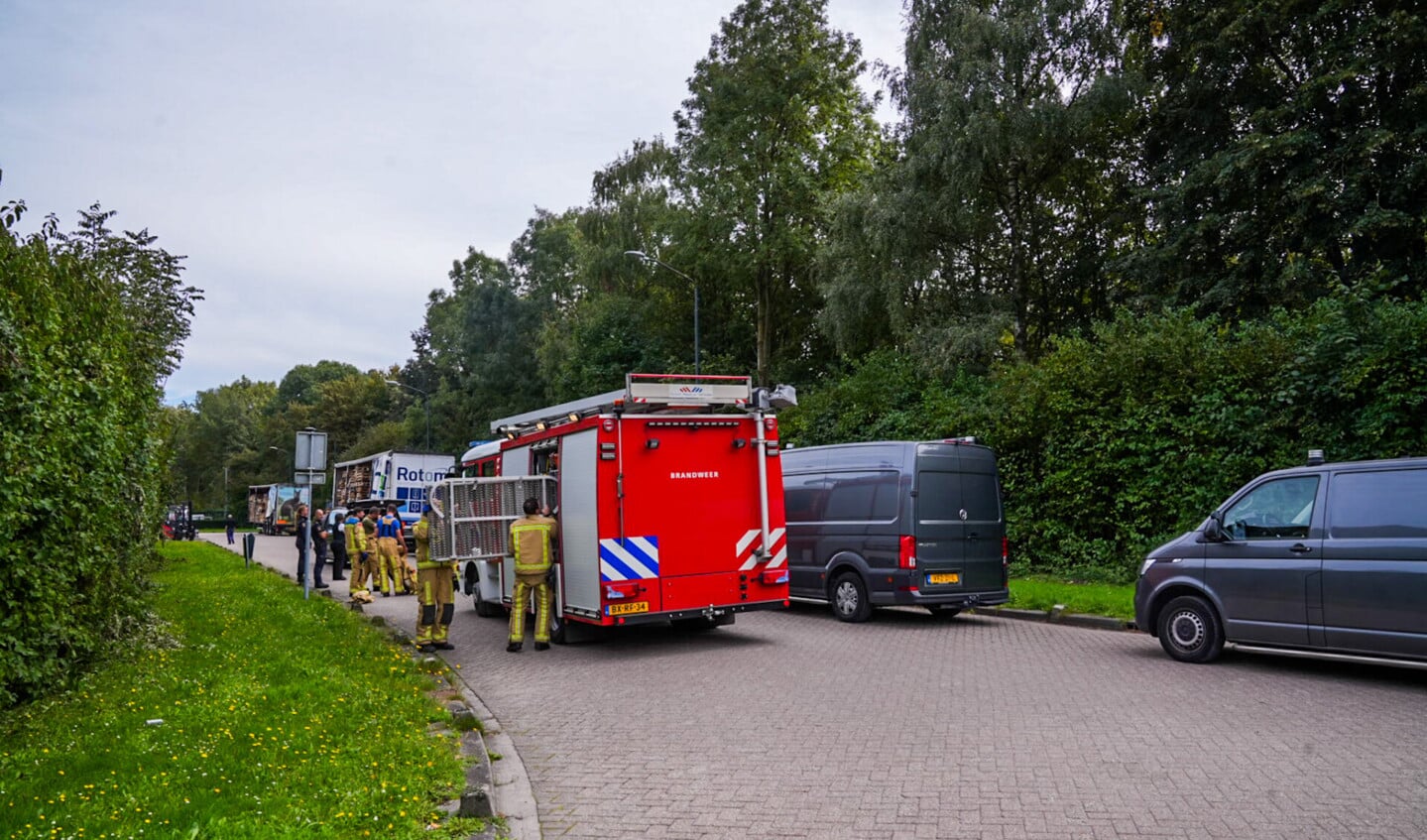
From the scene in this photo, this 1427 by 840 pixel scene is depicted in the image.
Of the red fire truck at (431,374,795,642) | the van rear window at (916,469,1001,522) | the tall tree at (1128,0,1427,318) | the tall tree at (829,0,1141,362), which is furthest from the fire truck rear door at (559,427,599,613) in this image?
the tall tree at (829,0,1141,362)

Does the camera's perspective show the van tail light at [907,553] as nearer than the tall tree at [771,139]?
Yes

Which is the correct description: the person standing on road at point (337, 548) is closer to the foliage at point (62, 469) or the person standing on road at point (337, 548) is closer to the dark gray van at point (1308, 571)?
the foliage at point (62, 469)

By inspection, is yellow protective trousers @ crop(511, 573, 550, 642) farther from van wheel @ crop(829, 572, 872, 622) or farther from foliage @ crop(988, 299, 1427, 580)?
foliage @ crop(988, 299, 1427, 580)

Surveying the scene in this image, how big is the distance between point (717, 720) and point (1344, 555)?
556cm

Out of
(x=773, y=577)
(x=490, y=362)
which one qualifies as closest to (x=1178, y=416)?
(x=773, y=577)

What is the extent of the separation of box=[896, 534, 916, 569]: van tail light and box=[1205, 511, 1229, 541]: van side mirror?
382 centimetres

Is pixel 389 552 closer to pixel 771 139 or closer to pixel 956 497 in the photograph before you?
pixel 956 497

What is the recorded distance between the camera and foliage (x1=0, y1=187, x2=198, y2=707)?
Result: 679 centimetres

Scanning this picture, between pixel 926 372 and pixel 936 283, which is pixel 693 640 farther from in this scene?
pixel 936 283

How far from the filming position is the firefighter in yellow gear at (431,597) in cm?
1166

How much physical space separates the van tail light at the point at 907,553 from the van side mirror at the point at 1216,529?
12.5 ft

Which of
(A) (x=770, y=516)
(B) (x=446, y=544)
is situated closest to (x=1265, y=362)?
(A) (x=770, y=516)

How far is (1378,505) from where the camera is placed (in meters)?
8.44

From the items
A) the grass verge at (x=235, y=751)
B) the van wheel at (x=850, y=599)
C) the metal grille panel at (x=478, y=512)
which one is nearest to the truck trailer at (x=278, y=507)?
the metal grille panel at (x=478, y=512)
